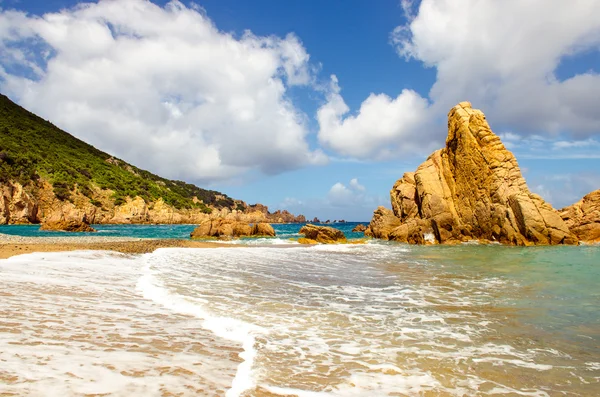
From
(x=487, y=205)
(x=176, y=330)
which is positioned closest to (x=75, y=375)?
(x=176, y=330)

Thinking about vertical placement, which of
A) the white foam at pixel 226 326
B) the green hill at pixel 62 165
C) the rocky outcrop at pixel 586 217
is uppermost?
the green hill at pixel 62 165

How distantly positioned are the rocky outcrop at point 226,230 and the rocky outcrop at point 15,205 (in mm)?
46685

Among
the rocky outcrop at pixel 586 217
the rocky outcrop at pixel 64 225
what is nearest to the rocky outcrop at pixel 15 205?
the rocky outcrop at pixel 64 225

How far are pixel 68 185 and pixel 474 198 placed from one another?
3747 inches

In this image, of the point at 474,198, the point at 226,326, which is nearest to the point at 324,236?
the point at 474,198

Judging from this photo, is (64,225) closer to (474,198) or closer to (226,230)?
(226,230)

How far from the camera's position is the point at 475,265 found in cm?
1986

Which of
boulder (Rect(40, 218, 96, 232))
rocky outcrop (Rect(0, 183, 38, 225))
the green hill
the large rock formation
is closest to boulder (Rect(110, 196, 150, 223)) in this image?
the green hill

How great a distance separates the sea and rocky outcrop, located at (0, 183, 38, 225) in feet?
259

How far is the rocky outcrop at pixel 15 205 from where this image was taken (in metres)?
74.4

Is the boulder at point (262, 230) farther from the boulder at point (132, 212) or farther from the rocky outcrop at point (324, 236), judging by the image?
the boulder at point (132, 212)

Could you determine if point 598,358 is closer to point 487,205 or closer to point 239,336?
point 239,336

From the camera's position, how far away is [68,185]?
95875 mm

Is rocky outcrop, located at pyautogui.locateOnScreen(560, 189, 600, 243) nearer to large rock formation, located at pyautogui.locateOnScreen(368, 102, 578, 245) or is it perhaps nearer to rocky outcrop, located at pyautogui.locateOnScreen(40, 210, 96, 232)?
large rock formation, located at pyautogui.locateOnScreen(368, 102, 578, 245)
